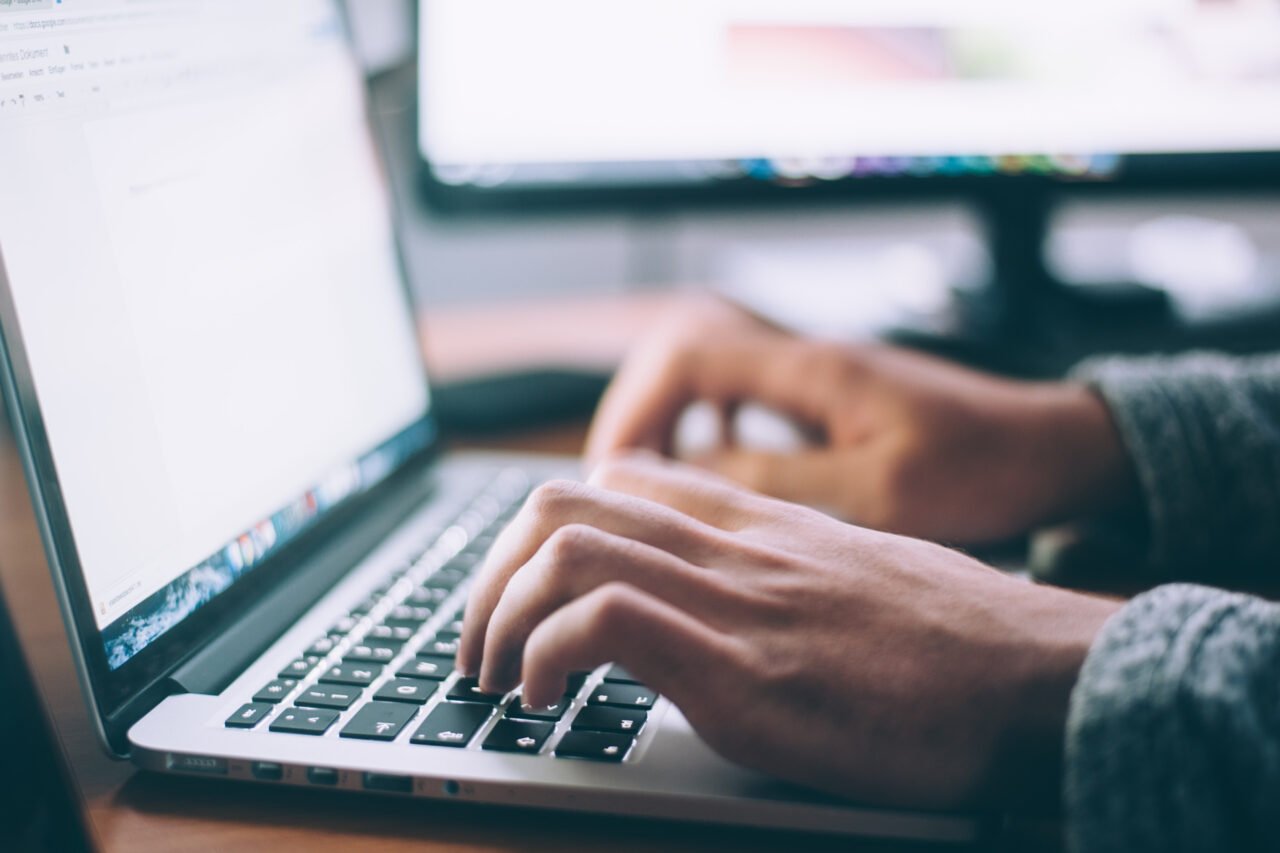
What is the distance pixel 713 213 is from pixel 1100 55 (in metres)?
0.29

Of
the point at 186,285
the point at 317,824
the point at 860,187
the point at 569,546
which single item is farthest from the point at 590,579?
the point at 860,187

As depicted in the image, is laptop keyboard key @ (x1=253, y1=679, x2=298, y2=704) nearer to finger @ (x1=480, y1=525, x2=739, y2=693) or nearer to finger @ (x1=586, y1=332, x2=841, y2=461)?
finger @ (x1=480, y1=525, x2=739, y2=693)

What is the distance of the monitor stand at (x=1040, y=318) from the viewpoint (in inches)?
28.4

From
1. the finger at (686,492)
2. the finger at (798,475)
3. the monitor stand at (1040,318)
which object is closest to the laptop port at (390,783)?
the finger at (686,492)

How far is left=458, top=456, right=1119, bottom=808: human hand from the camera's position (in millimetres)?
310

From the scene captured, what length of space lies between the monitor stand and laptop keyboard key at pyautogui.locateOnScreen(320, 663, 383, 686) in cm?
46

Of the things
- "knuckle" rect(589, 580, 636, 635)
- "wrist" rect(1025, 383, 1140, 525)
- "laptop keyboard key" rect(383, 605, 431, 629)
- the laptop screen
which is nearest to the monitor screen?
the laptop screen

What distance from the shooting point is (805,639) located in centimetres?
33

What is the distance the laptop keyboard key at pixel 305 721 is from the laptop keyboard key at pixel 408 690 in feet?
0.06

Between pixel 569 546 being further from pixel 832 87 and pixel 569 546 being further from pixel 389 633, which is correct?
pixel 832 87

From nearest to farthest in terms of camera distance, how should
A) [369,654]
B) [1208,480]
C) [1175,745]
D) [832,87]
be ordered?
1. [1175,745]
2. [369,654]
3. [1208,480]
4. [832,87]

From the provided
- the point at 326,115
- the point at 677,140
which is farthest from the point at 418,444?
the point at 677,140

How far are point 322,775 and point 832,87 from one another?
0.58 metres

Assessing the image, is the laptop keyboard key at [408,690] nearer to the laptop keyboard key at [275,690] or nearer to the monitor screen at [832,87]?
the laptop keyboard key at [275,690]
